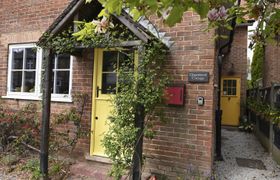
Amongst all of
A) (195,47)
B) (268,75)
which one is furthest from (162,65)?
(268,75)

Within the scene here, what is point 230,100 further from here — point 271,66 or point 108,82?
point 108,82

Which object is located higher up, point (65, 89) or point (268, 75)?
point (268, 75)

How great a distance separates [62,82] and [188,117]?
3263mm

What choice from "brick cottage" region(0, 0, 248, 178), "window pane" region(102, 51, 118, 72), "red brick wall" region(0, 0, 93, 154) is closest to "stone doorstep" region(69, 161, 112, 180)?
"brick cottage" region(0, 0, 248, 178)

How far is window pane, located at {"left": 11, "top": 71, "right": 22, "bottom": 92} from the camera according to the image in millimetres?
7164

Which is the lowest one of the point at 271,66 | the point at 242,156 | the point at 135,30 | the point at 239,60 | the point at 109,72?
the point at 242,156

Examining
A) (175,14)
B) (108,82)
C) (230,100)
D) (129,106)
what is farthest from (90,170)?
(230,100)

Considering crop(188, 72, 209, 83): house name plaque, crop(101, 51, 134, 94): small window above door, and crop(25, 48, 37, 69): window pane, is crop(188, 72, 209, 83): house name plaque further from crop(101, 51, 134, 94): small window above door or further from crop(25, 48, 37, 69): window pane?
crop(25, 48, 37, 69): window pane

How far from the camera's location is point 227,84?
12.2 metres

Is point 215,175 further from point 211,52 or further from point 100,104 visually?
point 100,104

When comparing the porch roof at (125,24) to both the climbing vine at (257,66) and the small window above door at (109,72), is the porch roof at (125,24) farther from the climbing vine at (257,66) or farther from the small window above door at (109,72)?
the climbing vine at (257,66)

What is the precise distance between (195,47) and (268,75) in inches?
298

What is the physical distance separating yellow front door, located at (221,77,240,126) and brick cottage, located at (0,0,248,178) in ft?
19.7

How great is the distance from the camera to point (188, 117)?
4953 mm
